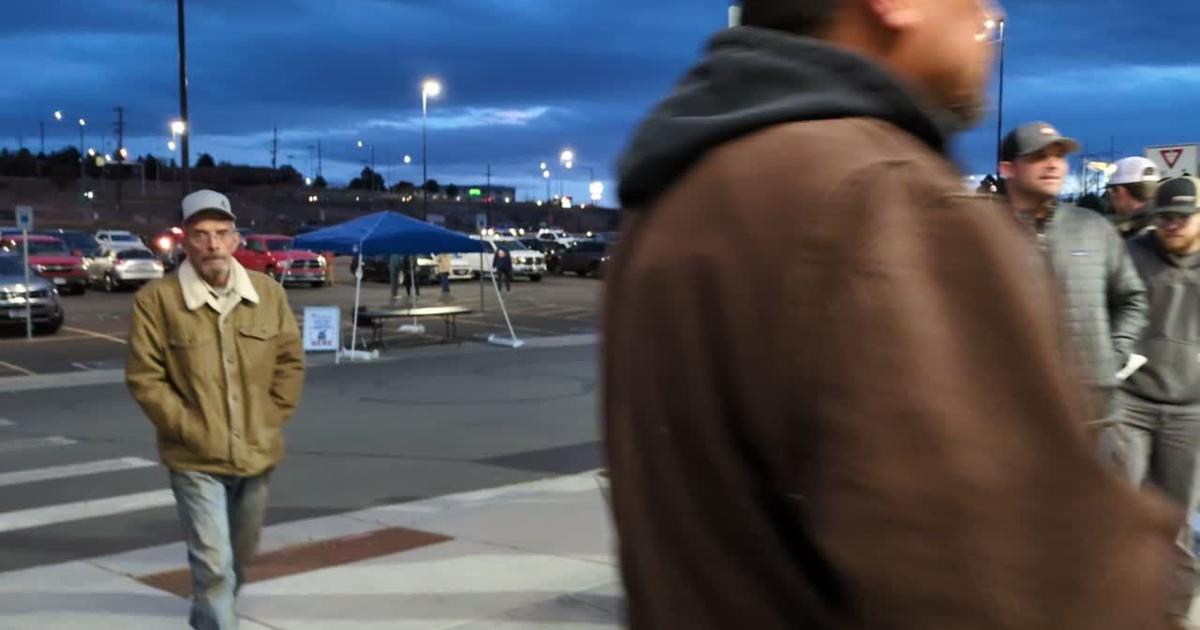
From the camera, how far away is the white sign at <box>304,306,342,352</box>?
60.2 feet

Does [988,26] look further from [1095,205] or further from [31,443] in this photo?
[1095,205]

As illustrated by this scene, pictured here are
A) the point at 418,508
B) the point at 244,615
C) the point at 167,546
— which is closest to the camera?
the point at 244,615

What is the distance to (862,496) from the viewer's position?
0.92 m

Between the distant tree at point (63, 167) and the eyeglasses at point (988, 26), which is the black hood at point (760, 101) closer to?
the eyeglasses at point (988, 26)

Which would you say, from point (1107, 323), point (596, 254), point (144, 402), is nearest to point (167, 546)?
point (144, 402)

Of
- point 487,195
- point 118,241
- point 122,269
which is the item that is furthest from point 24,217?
point 487,195

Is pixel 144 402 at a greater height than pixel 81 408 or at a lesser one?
greater

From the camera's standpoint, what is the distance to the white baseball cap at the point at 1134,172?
5.98 meters

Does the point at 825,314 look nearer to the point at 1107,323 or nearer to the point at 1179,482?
the point at 1107,323

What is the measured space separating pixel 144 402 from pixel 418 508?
12.7ft

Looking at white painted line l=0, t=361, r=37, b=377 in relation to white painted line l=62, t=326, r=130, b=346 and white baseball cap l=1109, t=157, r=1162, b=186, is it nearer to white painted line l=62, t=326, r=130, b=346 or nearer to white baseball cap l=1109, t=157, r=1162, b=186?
white painted line l=62, t=326, r=130, b=346

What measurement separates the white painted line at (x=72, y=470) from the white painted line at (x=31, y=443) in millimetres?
1114

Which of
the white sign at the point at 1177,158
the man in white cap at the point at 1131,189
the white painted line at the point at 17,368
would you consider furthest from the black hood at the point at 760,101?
the white painted line at the point at 17,368

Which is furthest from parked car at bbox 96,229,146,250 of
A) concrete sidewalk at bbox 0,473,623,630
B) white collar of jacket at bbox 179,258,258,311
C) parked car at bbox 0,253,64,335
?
white collar of jacket at bbox 179,258,258,311
